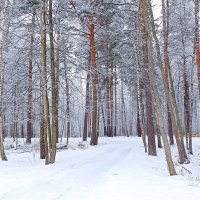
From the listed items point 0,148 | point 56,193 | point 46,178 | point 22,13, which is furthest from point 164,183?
point 22,13

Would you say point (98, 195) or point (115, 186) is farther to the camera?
point (115, 186)

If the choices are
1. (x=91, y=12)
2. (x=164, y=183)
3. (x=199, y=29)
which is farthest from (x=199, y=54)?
(x=164, y=183)

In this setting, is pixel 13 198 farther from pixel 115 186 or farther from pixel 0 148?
pixel 0 148

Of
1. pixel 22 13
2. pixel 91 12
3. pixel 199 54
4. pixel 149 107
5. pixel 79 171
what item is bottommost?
pixel 79 171

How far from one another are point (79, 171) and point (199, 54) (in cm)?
1244

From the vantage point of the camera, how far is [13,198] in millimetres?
7164

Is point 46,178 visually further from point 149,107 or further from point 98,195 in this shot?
point 149,107

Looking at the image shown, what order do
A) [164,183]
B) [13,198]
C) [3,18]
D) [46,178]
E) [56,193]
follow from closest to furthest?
[13,198] → [56,193] → [164,183] → [46,178] → [3,18]

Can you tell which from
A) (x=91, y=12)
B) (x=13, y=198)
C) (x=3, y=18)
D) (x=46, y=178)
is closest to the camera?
(x=13, y=198)

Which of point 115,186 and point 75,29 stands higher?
point 75,29

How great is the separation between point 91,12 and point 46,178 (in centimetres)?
1639

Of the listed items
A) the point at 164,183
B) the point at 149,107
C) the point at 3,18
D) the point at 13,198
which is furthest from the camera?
the point at 149,107

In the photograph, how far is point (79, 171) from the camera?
39.5ft

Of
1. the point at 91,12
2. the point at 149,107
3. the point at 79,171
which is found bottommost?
the point at 79,171
